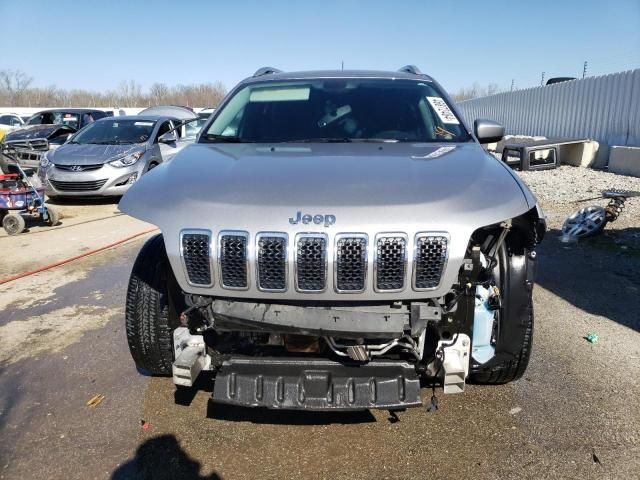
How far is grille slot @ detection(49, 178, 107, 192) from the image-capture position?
9.49 m

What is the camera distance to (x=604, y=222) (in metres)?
6.51

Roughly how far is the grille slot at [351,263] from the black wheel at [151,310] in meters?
1.05

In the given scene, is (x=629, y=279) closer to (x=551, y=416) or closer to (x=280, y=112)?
(x=551, y=416)

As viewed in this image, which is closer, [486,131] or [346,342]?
[346,342]

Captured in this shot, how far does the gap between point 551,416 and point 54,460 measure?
2606 millimetres

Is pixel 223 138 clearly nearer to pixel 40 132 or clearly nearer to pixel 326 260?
pixel 326 260

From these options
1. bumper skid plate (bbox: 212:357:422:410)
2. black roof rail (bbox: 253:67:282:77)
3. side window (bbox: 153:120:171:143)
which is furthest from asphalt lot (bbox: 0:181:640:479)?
side window (bbox: 153:120:171:143)

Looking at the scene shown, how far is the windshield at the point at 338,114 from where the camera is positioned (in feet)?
11.0

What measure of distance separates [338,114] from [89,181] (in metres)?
7.42

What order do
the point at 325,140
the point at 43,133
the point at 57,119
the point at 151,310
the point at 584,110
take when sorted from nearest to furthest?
the point at 151,310 → the point at 325,140 → the point at 43,133 → the point at 584,110 → the point at 57,119

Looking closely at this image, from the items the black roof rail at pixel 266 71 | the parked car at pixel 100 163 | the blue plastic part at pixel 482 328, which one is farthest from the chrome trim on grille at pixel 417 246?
the parked car at pixel 100 163

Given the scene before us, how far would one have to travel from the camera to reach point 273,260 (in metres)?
2.15

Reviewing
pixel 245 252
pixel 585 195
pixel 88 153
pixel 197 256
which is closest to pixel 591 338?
pixel 245 252

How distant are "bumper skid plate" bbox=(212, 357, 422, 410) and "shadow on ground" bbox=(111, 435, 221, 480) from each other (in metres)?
0.41
